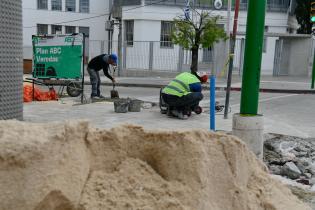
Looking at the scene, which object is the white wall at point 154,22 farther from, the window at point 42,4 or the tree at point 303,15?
the window at point 42,4

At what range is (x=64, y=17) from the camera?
1463 inches

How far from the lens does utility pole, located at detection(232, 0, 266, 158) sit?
5965mm

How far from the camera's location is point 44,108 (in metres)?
11.9

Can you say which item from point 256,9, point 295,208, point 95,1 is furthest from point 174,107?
point 95,1

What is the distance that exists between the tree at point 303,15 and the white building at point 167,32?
54cm

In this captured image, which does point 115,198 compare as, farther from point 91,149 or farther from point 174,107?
point 174,107

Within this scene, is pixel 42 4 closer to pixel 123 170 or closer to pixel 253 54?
pixel 253 54

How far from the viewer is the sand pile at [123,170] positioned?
2814 millimetres

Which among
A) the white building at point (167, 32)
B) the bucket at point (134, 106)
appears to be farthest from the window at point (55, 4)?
the bucket at point (134, 106)

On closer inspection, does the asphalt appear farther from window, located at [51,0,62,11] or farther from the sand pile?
window, located at [51,0,62,11]

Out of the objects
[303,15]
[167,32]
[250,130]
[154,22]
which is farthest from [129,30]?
[250,130]

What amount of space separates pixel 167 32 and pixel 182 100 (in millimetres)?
22194

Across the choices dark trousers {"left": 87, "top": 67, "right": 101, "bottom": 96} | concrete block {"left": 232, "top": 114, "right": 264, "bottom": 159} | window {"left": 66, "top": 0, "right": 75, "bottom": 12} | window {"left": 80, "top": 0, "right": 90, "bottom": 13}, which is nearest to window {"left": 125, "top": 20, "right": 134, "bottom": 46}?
window {"left": 80, "top": 0, "right": 90, "bottom": 13}

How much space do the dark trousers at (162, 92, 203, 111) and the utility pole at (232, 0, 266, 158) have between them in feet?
13.4
